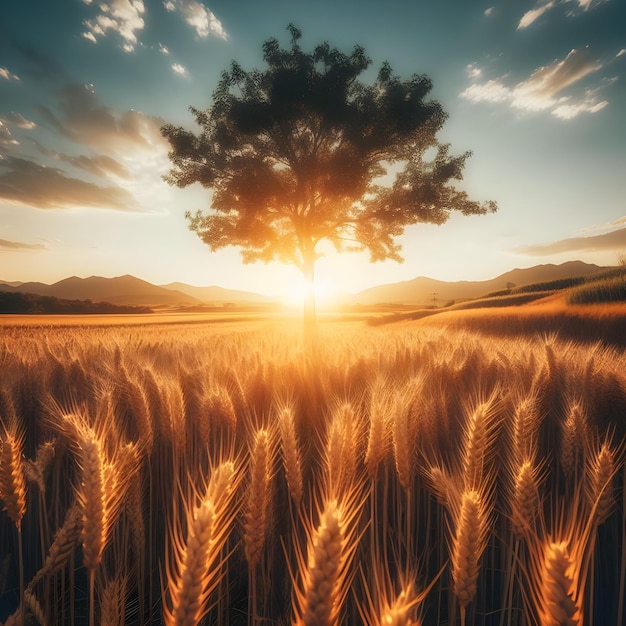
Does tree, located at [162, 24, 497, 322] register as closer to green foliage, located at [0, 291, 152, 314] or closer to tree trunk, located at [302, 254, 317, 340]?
tree trunk, located at [302, 254, 317, 340]

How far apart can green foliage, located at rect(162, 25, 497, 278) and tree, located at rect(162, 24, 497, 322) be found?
0.03 m

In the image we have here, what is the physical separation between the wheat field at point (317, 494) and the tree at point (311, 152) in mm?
9638

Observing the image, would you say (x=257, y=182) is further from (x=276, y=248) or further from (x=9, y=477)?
(x=9, y=477)

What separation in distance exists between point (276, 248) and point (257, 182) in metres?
3.38

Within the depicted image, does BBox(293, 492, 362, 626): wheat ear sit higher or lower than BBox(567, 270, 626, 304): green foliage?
lower

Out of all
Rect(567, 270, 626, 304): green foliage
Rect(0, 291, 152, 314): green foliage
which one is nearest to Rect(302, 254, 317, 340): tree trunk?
Rect(567, 270, 626, 304): green foliage

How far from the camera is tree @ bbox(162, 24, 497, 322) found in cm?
1166

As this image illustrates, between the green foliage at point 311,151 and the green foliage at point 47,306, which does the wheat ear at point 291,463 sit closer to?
the green foliage at point 311,151

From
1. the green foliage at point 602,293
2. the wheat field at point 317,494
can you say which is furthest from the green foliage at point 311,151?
the wheat field at point 317,494

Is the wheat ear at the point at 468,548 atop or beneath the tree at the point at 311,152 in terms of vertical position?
beneath

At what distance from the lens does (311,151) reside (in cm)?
1291

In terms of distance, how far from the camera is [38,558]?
1.78 m

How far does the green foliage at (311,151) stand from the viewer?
38.2 ft

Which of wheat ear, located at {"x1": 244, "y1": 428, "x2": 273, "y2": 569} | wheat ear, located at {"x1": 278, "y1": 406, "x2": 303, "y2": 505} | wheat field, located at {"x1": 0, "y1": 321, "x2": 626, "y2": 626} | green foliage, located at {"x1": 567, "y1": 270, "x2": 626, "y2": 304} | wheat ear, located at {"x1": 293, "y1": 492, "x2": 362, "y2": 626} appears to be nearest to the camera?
wheat ear, located at {"x1": 293, "y1": 492, "x2": 362, "y2": 626}
